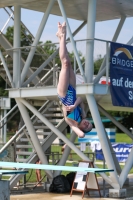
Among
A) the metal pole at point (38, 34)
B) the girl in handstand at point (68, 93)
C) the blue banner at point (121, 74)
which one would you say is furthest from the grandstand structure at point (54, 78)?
the girl in handstand at point (68, 93)

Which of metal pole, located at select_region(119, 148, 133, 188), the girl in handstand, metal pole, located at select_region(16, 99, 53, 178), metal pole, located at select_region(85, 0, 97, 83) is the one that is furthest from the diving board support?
the girl in handstand

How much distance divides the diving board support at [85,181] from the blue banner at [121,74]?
7.25 feet

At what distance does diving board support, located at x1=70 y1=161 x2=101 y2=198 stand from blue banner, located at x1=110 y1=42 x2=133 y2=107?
2.21 m

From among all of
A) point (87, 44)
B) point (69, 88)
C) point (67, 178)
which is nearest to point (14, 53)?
point (87, 44)

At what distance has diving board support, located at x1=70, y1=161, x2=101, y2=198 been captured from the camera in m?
18.2

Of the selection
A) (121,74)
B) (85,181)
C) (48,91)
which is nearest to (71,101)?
(121,74)

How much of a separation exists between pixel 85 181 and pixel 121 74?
11.4 ft

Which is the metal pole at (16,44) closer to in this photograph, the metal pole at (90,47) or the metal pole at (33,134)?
the metal pole at (33,134)

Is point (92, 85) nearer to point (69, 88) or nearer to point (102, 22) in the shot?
point (102, 22)

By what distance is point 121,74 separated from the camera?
712 inches

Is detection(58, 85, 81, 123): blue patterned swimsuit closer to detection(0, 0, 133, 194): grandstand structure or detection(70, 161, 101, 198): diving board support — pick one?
detection(0, 0, 133, 194): grandstand structure

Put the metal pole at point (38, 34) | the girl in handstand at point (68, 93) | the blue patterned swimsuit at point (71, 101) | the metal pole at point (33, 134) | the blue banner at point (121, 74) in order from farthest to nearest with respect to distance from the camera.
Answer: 1. the metal pole at point (33, 134)
2. the metal pole at point (38, 34)
3. the blue banner at point (121, 74)
4. the blue patterned swimsuit at point (71, 101)
5. the girl in handstand at point (68, 93)

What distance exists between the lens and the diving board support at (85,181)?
18.2 m

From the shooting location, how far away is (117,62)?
18.0 metres
